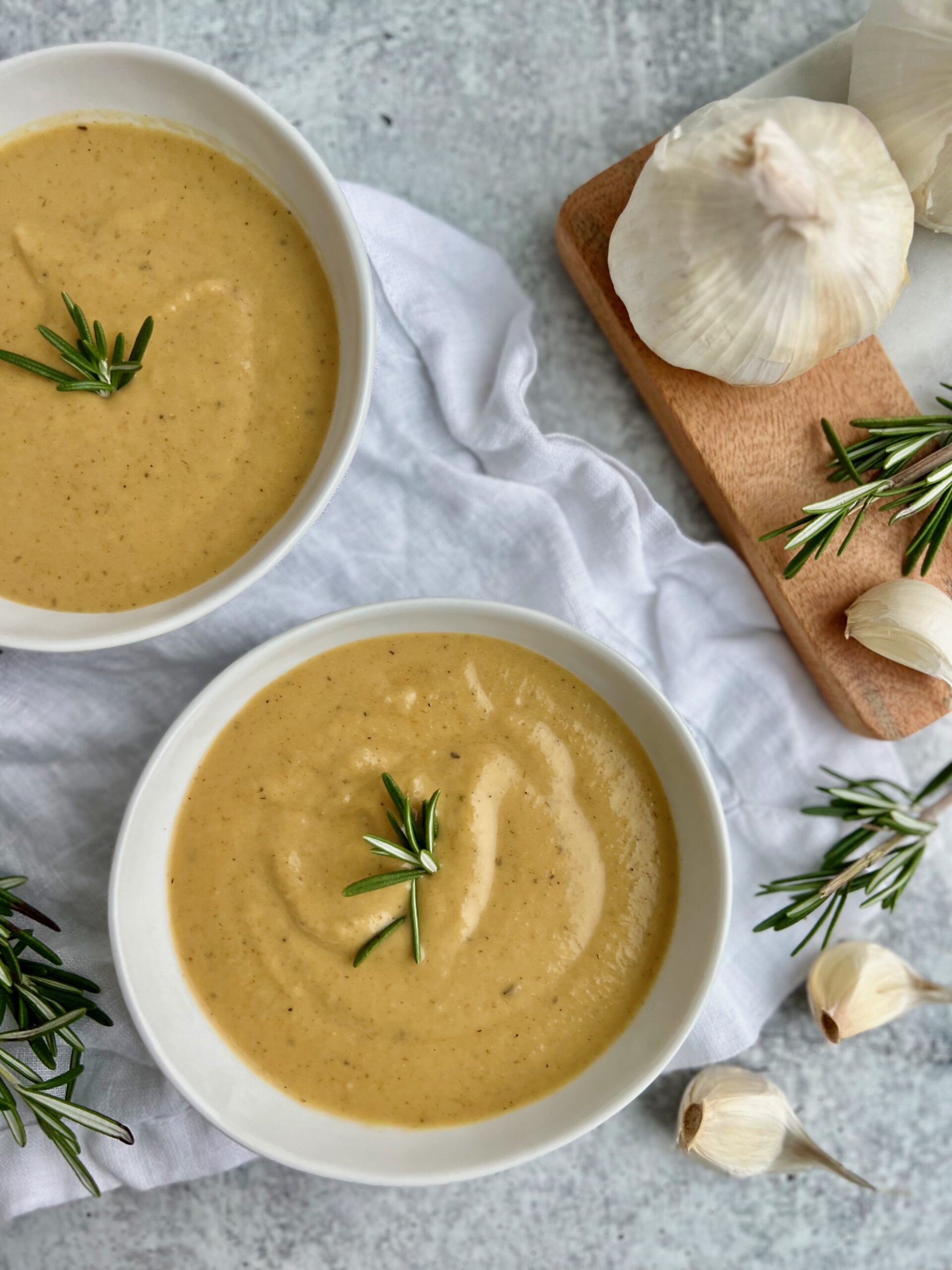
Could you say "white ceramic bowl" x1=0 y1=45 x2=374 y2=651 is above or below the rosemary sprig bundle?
above

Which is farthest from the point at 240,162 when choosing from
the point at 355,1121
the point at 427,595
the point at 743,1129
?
the point at 743,1129

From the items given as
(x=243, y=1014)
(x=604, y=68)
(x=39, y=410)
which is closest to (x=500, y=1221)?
(x=243, y=1014)

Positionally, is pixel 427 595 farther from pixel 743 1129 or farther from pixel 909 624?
pixel 743 1129

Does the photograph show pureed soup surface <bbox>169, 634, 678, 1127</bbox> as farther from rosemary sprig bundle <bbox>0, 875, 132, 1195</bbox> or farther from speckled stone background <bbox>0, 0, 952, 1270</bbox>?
speckled stone background <bbox>0, 0, 952, 1270</bbox>

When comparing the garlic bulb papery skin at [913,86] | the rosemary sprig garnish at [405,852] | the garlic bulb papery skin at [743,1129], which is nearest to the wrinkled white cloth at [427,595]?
the garlic bulb papery skin at [743,1129]

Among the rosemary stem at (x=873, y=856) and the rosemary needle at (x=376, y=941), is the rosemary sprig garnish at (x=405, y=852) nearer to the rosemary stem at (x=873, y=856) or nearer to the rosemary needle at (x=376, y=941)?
the rosemary needle at (x=376, y=941)

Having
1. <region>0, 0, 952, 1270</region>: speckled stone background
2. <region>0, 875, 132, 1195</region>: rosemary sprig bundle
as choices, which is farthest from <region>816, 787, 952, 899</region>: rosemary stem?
<region>0, 875, 132, 1195</region>: rosemary sprig bundle
